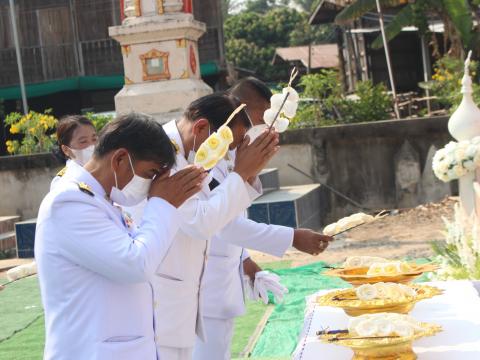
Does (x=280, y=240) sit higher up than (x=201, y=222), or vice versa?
(x=201, y=222)

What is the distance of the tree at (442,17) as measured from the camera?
17.6m

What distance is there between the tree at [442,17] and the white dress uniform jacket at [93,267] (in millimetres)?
15577

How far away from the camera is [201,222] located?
324 cm

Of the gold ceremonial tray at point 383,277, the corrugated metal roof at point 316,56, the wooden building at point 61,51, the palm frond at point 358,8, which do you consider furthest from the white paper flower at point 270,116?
the corrugated metal roof at point 316,56

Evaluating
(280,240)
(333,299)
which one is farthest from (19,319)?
(333,299)

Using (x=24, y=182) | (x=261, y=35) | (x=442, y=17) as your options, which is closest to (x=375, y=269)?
(x=24, y=182)

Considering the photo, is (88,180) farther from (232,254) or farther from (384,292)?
(232,254)

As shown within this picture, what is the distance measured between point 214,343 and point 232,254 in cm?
42

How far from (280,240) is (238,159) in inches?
36.5

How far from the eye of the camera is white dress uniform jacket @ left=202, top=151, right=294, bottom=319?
3906mm

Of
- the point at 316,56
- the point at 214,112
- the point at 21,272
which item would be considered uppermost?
the point at 214,112

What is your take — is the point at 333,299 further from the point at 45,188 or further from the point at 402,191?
the point at 45,188

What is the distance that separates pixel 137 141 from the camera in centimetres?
276

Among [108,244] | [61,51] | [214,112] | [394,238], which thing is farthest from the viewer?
[61,51]
